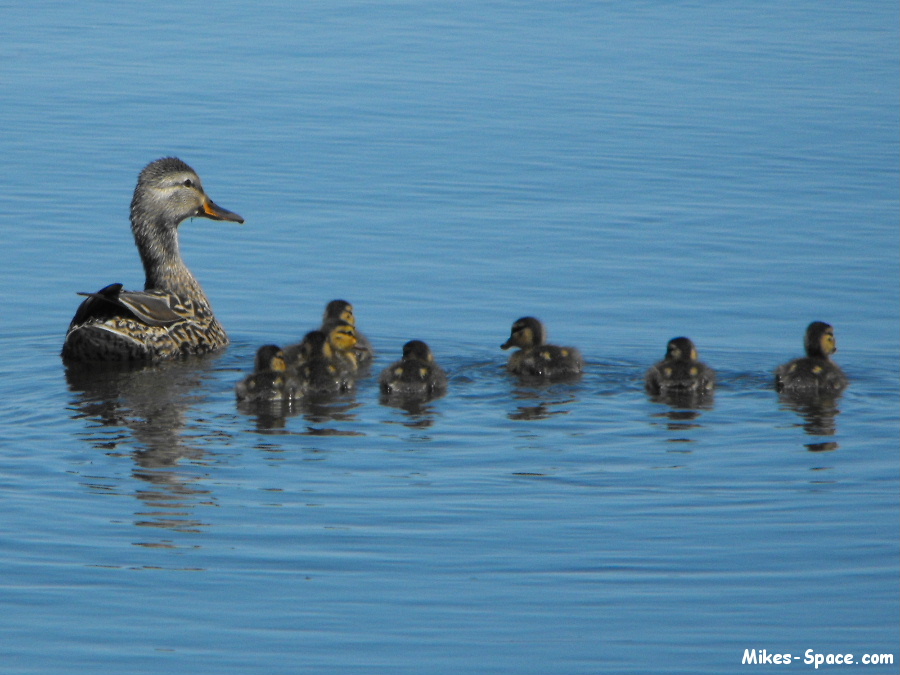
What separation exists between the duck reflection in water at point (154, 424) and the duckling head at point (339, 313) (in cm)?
78

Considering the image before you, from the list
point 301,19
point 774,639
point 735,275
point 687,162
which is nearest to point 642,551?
point 774,639

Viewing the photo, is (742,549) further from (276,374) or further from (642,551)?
(276,374)

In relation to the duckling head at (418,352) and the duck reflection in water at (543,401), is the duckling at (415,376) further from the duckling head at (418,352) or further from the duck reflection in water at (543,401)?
the duck reflection in water at (543,401)

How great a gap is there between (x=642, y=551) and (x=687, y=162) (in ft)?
30.0

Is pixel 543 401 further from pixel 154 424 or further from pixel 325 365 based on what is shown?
pixel 154 424

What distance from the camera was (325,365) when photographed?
9.17 metres

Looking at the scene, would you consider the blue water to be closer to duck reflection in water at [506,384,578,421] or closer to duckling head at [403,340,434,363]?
duck reflection in water at [506,384,578,421]

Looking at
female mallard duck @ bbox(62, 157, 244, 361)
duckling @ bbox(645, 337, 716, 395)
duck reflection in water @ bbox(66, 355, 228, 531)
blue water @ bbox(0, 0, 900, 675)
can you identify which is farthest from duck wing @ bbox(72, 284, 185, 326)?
duckling @ bbox(645, 337, 716, 395)

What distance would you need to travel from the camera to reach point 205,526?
673cm

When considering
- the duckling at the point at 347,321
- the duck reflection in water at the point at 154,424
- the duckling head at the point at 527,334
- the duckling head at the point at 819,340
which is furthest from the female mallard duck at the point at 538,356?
the duck reflection in water at the point at 154,424

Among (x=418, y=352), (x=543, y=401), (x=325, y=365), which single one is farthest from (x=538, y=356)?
(x=325, y=365)

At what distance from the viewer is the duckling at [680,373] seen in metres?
8.80

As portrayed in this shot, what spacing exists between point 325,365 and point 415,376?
1.93 feet

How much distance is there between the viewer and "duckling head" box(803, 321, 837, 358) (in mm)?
9289
